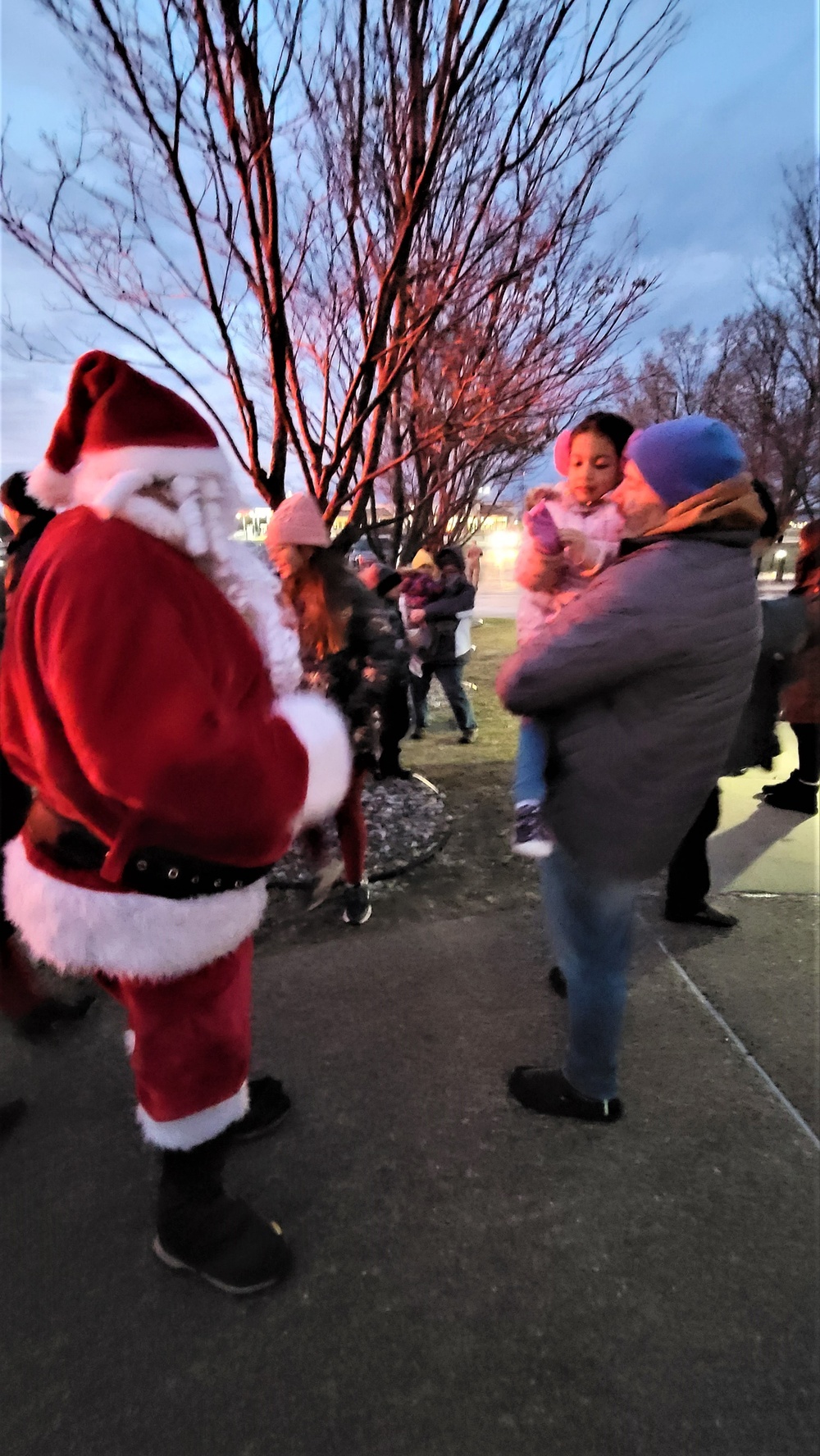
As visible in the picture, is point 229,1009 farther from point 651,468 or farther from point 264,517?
point 264,517

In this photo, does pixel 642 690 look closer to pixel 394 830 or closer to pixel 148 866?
pixel 148 866

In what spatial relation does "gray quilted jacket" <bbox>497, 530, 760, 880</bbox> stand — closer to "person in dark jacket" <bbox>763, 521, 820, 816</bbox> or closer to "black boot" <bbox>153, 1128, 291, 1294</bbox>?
"black boot" <bbox>153, 1128, 291, 1294</bbox>

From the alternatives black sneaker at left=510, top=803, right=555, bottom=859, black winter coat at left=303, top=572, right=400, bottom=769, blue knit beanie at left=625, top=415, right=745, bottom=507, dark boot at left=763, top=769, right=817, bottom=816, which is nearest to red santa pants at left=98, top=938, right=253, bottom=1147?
black sneaker at left=510, top=803, right=555, bottom=859

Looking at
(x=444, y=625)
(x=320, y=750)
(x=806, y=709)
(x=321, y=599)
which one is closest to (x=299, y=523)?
(x=321, y=599)

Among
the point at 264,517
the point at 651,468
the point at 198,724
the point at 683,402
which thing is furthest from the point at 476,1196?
the point at 683,402

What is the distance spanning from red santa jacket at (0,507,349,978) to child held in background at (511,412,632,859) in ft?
4.58

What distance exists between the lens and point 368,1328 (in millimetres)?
1710

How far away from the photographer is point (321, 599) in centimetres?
329

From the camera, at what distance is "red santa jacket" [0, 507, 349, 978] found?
1.21 meters

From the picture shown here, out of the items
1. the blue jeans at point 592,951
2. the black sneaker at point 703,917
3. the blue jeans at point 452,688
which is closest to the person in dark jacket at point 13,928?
the blue jeans at point 592,951

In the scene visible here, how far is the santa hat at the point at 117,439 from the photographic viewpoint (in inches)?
53.3

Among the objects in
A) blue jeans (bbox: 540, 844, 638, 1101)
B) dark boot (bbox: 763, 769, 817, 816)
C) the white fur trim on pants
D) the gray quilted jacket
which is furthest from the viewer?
dark boot (bbox: 763, 769, 817, 816)

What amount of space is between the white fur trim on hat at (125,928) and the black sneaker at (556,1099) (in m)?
1.33

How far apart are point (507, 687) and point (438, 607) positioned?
16.4ft
